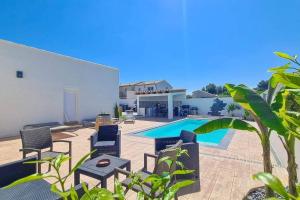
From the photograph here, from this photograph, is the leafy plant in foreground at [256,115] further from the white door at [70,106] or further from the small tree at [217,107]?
the small tree at [217,107]

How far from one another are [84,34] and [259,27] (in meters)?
11.5

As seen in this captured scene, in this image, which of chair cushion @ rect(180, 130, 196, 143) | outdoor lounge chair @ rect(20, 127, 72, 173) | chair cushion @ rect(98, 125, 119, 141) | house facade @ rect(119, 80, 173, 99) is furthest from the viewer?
house facade @ rect(119, 80, 173, 99)

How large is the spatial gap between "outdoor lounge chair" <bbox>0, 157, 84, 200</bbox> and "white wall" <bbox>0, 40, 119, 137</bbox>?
9574 millimetres

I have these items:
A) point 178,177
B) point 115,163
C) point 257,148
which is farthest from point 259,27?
point 115,163

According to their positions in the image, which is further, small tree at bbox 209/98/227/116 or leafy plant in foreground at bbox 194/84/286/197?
small tree at bbox 209/98/227/116

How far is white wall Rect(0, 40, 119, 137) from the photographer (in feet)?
31.7

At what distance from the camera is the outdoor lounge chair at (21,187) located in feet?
6.98

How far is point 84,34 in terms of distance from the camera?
467 inches

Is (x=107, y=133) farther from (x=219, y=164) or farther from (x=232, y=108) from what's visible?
(x=232, y=108)

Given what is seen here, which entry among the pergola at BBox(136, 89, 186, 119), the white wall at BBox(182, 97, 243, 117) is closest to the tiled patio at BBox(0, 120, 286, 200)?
the pergola at BBox(136, 89, 186, 119)

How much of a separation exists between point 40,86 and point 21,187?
426 inches

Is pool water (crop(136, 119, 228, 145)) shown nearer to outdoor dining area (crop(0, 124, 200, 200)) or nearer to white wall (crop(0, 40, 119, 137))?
outdoor dining area (crop(0, 124, 200, 200))

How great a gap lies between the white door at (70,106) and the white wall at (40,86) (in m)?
0.36

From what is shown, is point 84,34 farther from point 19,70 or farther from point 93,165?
point 93,165
